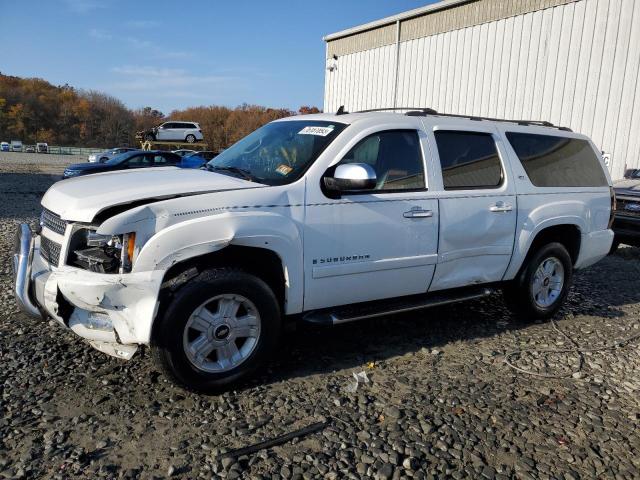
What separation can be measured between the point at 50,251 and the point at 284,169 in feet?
5.61

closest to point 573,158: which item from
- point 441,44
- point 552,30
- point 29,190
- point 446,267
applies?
point 446,267

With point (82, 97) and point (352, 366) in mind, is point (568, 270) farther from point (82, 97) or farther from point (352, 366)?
point (82, 97)

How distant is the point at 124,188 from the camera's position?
11.5 feet

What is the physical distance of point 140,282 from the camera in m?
3.15

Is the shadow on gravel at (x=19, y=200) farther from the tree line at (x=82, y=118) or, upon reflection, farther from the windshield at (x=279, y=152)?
the tree line at (x=82, y=118)

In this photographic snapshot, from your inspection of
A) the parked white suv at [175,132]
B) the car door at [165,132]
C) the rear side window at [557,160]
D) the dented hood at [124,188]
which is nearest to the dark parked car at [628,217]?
the rear side window at [557,160]

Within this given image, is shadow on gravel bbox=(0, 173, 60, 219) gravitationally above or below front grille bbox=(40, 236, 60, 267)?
below

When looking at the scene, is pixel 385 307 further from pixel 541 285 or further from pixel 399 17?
pixel 399 17

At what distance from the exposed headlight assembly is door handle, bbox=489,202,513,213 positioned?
10.2 feet

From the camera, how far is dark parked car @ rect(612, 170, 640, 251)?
9102 mm

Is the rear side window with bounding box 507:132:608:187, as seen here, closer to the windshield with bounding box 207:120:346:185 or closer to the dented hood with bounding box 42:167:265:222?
the windshield with bounding box 207:120:346:185

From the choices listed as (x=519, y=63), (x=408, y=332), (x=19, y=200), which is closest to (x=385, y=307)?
(x=408, y=332)

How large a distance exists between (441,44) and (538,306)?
45.4 feet

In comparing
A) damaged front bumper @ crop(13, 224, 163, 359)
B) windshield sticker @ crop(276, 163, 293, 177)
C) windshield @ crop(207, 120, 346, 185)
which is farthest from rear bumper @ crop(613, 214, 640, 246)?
damaged front bumper @ crop(13, 224, 163, 359)
